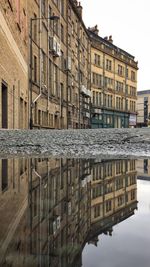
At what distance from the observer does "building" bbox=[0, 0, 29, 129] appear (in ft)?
42.0

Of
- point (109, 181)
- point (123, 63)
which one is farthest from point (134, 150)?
point (123, 63)

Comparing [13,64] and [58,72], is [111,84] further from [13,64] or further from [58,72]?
[13,64]

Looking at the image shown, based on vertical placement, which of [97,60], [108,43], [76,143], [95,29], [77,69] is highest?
[95,29]

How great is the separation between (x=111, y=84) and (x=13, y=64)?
38.9 metres

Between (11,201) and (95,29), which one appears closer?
(11,201)

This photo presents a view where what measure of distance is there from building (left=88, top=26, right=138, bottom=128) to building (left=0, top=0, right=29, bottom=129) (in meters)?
28.8

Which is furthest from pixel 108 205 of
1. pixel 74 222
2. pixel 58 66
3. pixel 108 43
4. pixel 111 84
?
pixel 108 43

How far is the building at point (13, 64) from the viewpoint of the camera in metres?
12.8

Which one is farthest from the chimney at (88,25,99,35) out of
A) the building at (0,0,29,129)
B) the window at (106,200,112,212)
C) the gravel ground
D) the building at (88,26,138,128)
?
the window at (106,200,112,212)

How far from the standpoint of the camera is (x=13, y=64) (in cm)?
1481

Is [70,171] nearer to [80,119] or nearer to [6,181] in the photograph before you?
[6,181]

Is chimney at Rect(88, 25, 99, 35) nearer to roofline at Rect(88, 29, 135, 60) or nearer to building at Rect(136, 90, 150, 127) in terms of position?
roofline at Rect(88, 29, 135, 60)

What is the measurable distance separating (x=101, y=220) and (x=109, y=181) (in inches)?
62.8

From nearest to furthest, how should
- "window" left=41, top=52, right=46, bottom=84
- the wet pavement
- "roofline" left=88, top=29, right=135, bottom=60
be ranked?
the wet pavement → "window" left=41, top=52, right=46, bottom=84 → "roofline" left=88, top=29, right=135, bottom=60
